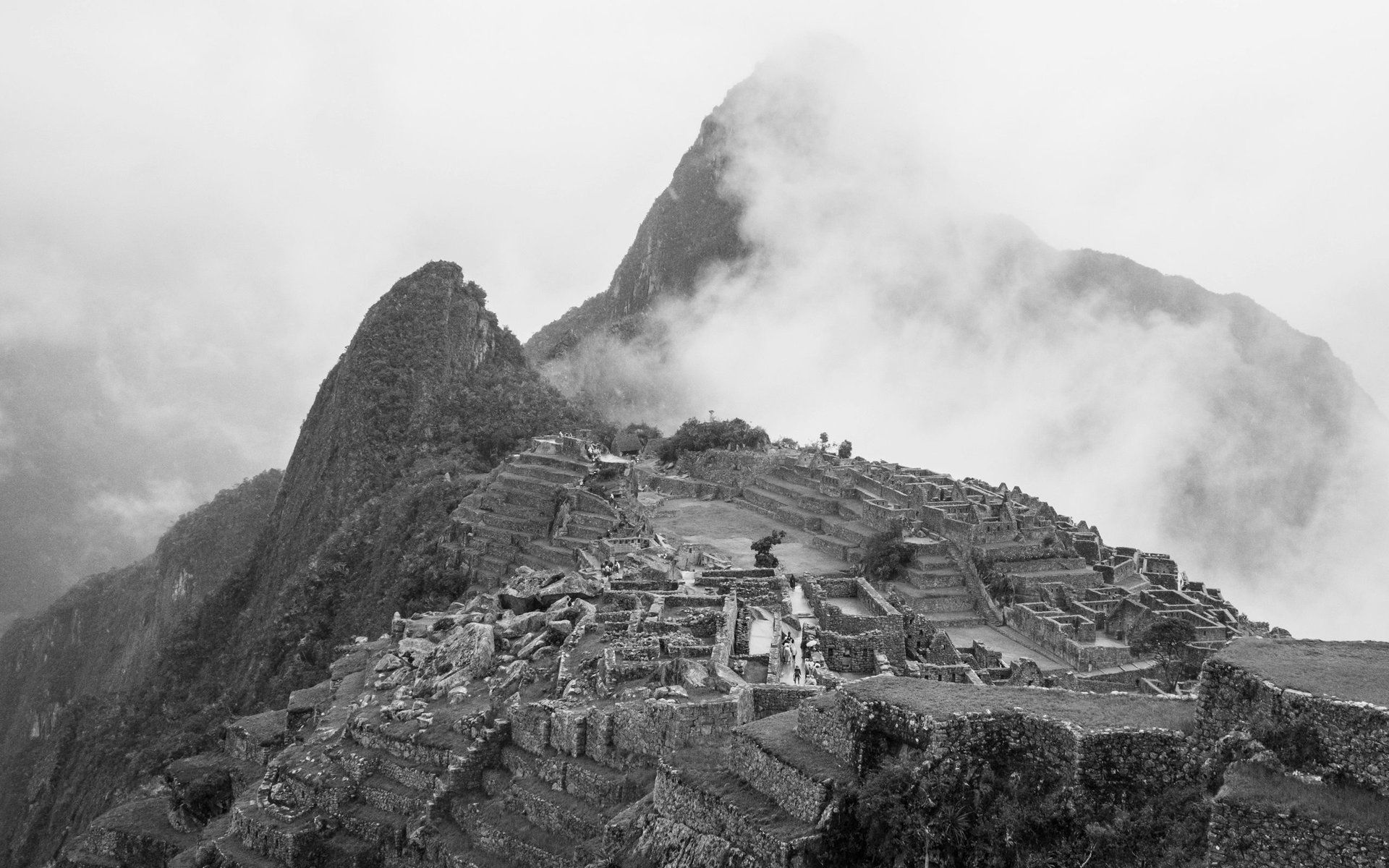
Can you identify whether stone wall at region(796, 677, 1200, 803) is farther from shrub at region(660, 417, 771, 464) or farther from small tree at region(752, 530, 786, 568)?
shrub at region(660, 417, 771, 464)

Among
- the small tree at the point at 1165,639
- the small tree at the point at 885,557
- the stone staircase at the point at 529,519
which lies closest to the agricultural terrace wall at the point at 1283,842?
the small tree at the point at 1165,639

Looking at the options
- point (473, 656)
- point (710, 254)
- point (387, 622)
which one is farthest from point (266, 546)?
point (710, 254)

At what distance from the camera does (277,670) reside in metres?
46.8

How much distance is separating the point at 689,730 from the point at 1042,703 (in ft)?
14.3

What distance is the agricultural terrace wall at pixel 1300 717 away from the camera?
7.10 meters

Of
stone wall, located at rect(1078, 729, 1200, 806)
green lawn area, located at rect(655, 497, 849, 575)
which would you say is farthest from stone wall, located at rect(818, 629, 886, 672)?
green lawn area, located at rect(655, 497, 849, 575)

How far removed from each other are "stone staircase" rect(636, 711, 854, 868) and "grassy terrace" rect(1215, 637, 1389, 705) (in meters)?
3.10

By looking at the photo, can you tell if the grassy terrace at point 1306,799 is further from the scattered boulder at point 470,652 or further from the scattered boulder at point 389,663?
the scattered boulder at point 389,663

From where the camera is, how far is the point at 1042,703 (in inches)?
363

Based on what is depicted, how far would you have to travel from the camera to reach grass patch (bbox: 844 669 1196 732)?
8.70 meters

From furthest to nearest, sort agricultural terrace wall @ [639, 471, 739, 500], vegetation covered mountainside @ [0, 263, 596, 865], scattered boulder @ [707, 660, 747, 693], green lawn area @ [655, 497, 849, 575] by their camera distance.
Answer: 1. agricultural terrace wall @ [639, 471, 739, 500]
2. vegetation covered mountainside @ [0, 263, 596, 865]
3. green lawn area @ [655, 497, 849, 575]
4. scattered boulder @ [707, 660, 747, 693]

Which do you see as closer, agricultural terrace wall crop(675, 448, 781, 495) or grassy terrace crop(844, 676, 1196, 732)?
grassy terrace crop(844, 676, 1196, 732)

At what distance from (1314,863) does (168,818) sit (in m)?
22.4

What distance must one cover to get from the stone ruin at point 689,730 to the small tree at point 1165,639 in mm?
478
